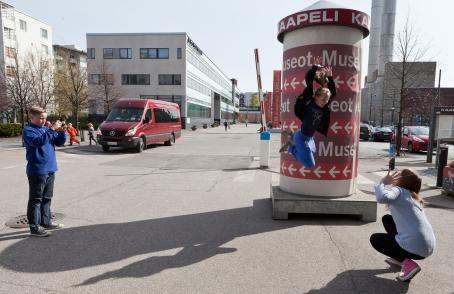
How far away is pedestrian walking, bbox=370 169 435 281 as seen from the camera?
3209mm

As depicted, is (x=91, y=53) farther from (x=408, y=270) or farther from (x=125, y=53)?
(x=408, y=270)

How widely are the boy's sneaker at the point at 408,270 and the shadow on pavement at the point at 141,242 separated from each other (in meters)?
1.97

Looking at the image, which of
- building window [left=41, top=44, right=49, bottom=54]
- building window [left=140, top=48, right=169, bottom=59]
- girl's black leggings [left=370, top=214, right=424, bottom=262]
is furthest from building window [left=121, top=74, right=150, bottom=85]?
girl's black leggings [left=370, top=214, right=424, bottom=262]

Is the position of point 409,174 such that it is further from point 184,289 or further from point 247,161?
point 247,161

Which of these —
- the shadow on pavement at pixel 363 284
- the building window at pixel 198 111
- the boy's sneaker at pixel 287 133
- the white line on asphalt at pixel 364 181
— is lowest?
the white line on asphalt at pixel 364 181

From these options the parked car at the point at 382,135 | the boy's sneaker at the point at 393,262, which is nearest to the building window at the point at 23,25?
the parked car at the point at 382,135

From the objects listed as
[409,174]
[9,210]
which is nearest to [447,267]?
[409,174]

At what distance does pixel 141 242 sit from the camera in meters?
4.44

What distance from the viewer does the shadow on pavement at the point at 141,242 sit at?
372cm

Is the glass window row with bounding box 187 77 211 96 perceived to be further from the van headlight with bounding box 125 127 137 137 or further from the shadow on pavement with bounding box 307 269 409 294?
the shadow on pavement with bounding box 307 269 409 294

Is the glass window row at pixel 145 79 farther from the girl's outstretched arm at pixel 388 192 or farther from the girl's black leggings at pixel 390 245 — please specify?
the girl's outstretched arm at pixel 388 192

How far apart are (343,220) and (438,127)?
10714 millimetres

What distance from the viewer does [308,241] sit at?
454 cm

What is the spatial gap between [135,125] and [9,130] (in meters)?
12.9
